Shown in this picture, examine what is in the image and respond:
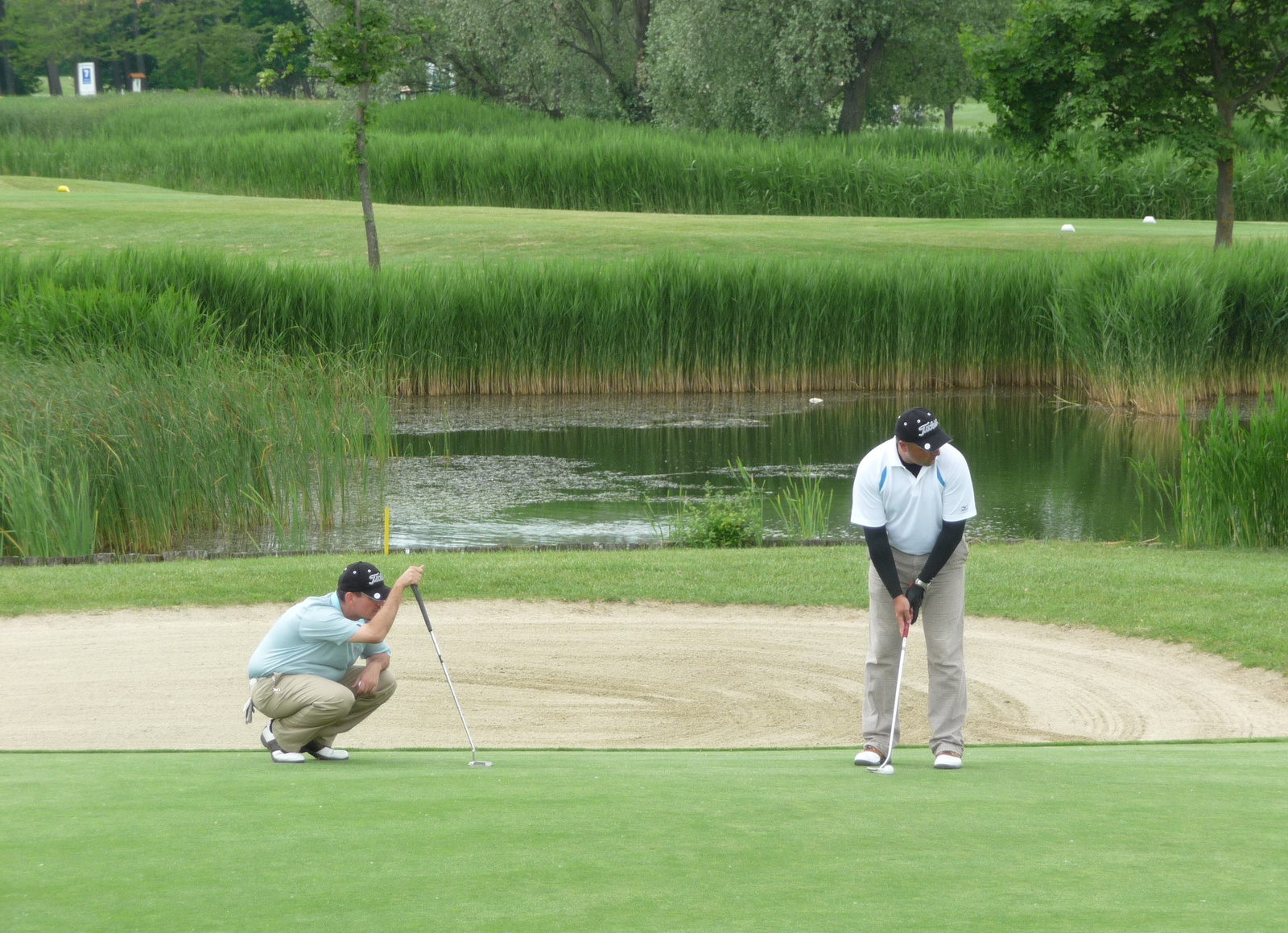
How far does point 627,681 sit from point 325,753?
124 inches

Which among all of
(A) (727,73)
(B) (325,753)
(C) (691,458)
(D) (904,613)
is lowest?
(C) (691,458)

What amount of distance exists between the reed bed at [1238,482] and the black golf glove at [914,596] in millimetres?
7796

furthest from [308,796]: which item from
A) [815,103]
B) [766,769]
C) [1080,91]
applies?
[815,103]

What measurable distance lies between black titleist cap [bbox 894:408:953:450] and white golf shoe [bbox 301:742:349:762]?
293cm

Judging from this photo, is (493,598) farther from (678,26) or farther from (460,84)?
(460,84)

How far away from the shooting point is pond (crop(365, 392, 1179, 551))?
1585 centimetres

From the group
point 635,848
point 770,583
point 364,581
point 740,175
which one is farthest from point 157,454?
point 740,175

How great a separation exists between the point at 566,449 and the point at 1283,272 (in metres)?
12.3

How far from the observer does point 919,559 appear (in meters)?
6.50

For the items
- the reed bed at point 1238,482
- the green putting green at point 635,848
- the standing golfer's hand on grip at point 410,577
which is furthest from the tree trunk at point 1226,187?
the standing golfer's hand on grip at point 410,577

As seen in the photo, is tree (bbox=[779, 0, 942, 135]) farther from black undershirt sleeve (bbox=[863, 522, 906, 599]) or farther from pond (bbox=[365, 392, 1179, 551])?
black undershirt sleeve (bbox=[863, 522, 906, 599])

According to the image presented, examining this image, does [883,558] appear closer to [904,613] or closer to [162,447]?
[904,613]

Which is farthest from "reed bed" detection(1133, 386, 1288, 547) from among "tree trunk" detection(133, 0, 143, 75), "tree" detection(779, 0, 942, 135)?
"tree trunk" detection(133, 0, 143, 75)

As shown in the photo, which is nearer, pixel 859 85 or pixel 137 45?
pixel 859 85
